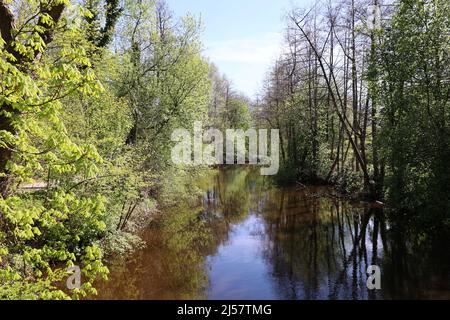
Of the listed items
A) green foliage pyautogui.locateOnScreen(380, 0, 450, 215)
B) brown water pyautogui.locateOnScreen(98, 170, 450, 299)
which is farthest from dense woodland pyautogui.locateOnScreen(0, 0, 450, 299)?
brown water pyautogui.locateOnScreen(98, 170, 450, 299)

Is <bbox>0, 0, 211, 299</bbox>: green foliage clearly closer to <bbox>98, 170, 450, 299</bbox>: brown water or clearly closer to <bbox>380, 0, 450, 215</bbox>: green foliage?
<bbox>98, 170, 450, 299</bbox>: brown water

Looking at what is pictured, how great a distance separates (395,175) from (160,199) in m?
10.6

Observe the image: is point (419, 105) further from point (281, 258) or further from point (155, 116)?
point (155, 116)

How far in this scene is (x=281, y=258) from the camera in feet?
37.7

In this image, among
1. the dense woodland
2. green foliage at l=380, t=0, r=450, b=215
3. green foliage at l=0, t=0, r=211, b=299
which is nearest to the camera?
green foliage at l=0, t=0, r=211, b=299

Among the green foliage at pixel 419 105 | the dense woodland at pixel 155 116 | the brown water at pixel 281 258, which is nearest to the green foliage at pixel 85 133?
the dense woodland at pixel 155 116

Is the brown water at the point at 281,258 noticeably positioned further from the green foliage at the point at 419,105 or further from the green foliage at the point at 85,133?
the green foliage at the point at 419,105

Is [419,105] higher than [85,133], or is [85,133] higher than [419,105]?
[419,105]

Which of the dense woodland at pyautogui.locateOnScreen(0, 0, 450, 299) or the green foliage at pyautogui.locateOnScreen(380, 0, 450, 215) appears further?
the green foliage at pyautogui.locateOnScreen(380, 0, 450, 215)

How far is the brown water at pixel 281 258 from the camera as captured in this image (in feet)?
29.8

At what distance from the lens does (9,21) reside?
453 centimetres

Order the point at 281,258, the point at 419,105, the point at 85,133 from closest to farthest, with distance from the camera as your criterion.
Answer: the point at 85,133, the point at 281,258, the point at 419,105

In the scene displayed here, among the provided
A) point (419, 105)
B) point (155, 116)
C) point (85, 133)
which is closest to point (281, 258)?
point (85, 133)

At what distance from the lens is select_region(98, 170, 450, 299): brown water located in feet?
29.8
